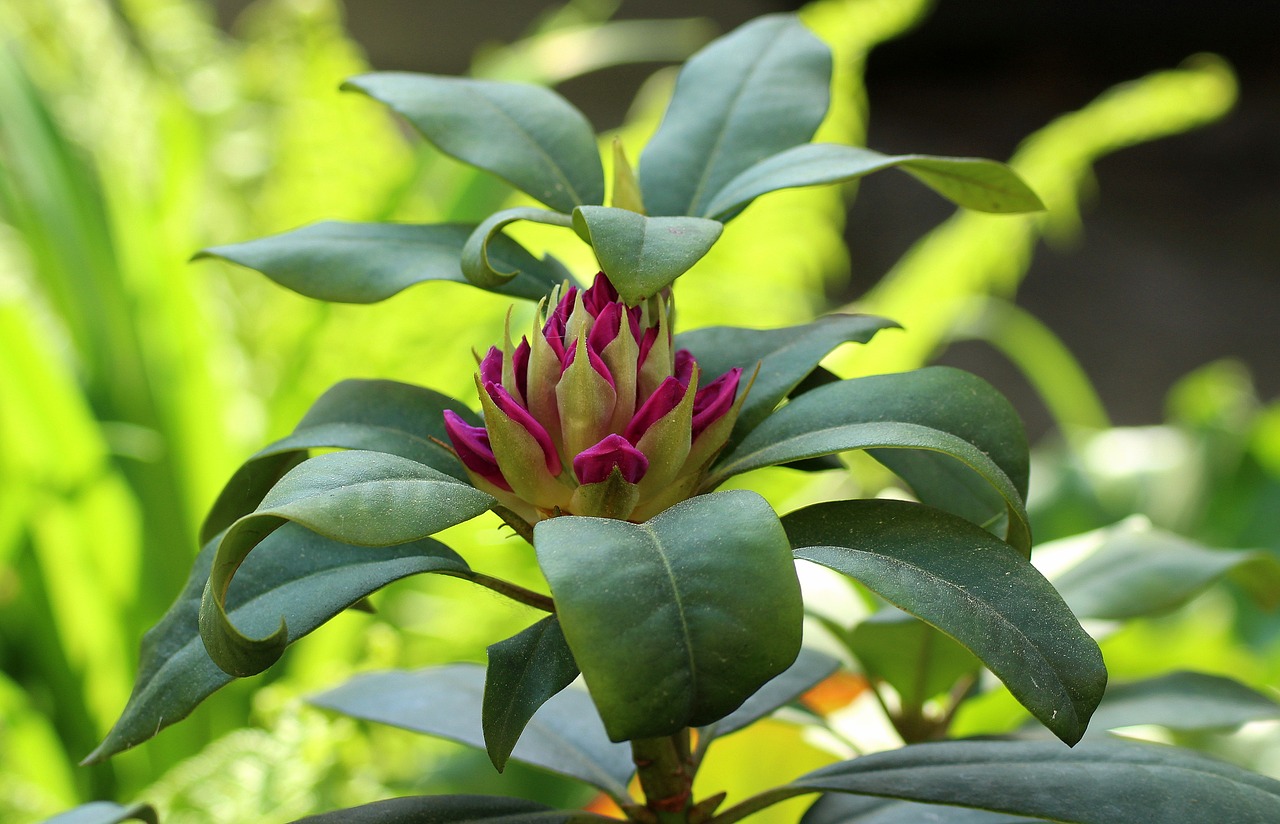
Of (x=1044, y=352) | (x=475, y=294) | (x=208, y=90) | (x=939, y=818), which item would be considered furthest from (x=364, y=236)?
(x=1044, y=352)

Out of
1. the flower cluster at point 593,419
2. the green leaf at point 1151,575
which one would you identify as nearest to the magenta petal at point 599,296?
the flower cluster at point 593,419

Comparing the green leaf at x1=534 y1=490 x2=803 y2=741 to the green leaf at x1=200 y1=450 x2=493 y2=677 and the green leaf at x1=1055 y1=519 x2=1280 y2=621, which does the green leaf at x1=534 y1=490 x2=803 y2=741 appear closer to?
the green leaf at x1=200 y1=450 x2=493 y2=677

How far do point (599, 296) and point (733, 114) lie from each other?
0.10m

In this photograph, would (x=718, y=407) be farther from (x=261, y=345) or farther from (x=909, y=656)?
(x=261, y=345)

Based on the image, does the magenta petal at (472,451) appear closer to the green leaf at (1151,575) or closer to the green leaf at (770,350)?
the green leaf at (770,350)

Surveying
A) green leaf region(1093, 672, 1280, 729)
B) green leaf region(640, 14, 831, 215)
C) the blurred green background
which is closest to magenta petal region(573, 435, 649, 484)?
green leaf region(640, 14, 831, 215)

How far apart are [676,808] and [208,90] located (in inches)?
45.9

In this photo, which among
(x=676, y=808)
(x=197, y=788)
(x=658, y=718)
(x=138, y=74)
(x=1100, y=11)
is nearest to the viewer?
(x=658, y=718)

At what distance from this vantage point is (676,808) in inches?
11.7

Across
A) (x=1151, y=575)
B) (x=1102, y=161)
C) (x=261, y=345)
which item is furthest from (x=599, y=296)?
(x=1102, y=161)

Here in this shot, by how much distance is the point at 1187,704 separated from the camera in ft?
1.23

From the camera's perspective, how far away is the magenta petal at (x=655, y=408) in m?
0.24

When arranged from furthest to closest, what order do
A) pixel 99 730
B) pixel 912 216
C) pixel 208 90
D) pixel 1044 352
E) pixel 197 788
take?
1. pixel 912 216
2. pixel 1044 352
3. pixel 208 90
4. pixel 99 730
5. pixel 197 788

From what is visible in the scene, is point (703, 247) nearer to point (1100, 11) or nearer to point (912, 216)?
point (912, 216)
